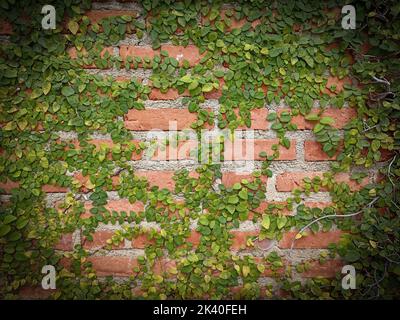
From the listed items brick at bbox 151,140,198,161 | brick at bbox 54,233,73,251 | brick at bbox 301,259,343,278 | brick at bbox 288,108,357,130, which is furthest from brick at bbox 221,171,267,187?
brick at bbox 54,233,73,251

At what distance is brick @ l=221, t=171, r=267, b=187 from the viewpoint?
1209 millimetres

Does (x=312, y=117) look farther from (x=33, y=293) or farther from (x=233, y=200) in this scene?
(x=33, y=293)

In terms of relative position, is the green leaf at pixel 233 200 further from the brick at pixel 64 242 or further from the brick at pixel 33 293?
the brick at pixel 33 293

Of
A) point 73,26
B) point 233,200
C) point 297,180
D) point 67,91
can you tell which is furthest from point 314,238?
point 73,26

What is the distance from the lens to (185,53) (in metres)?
1.17

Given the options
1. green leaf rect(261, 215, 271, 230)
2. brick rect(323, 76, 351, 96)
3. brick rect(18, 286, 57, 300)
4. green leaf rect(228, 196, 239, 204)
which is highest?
brick rect(323, 76, 351, 96)

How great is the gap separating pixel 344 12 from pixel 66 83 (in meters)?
1.03

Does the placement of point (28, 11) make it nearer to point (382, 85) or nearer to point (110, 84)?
point (110, 84)

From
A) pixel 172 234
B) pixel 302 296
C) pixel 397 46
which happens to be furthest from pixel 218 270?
pixel 397 46

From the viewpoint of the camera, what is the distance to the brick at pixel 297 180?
1213 millimetres

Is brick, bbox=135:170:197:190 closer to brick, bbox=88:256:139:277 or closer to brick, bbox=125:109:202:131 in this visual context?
brick, bbox=125:109:202:131

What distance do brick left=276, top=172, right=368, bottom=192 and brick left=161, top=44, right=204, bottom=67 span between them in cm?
53

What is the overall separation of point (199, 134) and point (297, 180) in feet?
1.34

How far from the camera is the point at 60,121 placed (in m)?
1.18
